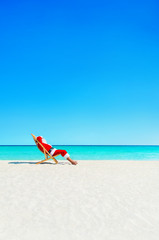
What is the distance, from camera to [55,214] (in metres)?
3.53

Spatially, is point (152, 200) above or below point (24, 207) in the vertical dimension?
above

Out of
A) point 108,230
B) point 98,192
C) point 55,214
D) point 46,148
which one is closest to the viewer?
point 108,230

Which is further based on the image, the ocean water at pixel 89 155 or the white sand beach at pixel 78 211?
the ocean water at pixel 89 155

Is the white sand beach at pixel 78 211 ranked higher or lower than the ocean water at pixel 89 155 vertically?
lower

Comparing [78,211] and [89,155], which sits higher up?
[89,155]

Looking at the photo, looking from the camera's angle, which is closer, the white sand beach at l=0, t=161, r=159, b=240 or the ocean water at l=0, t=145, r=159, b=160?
the white sand beach at l=0, t=161, r=159, b=240

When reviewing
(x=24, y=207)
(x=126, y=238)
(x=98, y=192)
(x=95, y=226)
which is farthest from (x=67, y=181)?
(x=126, y=238)

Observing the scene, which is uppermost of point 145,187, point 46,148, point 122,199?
point 46,148

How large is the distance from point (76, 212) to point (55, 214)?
1.05 ft

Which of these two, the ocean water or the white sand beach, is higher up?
the ocean water

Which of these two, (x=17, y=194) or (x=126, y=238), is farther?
(x=17, y=194)

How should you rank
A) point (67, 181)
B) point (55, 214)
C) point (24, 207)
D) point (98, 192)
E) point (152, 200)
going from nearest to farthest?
point (55, 214)
point (24, 207)
point (152, 200)
point (98, 192)
point (67, 181)

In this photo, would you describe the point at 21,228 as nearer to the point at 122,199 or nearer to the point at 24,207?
the point at 24,207

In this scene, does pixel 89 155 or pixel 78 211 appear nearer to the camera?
pixel 78 211
